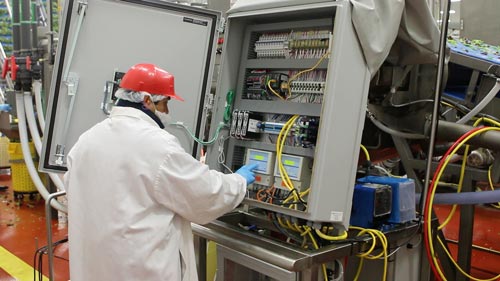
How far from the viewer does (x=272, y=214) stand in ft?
6.70

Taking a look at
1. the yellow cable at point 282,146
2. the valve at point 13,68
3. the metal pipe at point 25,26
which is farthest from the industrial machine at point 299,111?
the metal pipe at point 25,26

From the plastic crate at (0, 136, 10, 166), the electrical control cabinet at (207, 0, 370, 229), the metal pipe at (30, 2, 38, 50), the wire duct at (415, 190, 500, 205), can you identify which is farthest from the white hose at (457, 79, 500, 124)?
the plastic crate at (0, 136, 10, 166)

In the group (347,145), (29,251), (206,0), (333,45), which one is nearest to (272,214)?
(347,145)

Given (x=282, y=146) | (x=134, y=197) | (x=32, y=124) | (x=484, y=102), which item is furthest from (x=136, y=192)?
(x=32, y=124)

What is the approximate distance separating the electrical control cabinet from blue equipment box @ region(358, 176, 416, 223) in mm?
375

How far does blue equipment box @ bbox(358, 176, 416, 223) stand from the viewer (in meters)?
2.02

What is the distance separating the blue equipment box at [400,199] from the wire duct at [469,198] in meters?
0.26

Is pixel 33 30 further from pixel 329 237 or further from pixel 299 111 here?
pixel 329 237

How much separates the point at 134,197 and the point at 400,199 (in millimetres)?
1202

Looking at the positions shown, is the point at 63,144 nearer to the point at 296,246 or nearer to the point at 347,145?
the point at 296,246

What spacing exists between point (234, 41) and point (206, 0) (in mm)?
1469

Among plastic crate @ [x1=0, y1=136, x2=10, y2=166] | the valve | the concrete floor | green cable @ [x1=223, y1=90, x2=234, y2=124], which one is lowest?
the concrete floor

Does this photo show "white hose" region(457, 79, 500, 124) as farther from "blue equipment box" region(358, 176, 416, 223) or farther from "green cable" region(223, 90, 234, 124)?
"green cable" region(223, 90, 234, 124)

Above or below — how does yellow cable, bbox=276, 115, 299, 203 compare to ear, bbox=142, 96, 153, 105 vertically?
below
